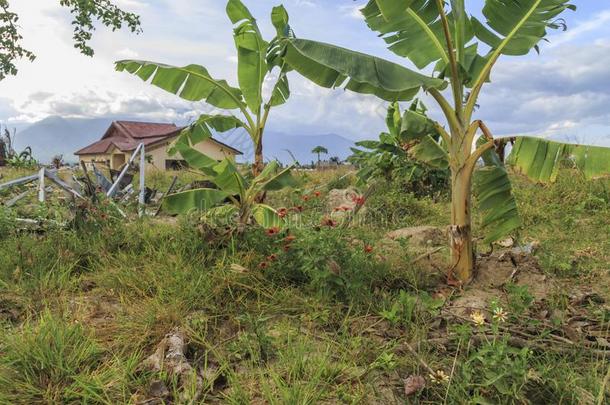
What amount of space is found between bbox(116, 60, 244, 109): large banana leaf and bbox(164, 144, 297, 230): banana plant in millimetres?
1007

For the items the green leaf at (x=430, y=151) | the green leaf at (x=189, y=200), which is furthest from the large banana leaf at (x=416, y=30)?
the green leaf at (x=189, y=200)

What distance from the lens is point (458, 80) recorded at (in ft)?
11.9

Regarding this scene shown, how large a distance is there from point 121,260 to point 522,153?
140 inches

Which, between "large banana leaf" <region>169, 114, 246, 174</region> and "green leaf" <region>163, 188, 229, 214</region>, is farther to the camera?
"large banana leaf" <region>169, 114, 246, 174</region>

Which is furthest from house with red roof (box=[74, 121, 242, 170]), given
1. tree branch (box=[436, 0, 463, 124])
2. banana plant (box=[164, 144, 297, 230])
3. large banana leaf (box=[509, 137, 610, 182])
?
large banana leaf (box=[509, 137, 610, 182])

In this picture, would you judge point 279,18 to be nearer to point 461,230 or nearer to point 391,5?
point 391,5

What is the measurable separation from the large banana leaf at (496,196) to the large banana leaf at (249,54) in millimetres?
2772

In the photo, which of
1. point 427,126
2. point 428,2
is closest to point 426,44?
point 428,2

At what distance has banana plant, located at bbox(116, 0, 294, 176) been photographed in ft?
16.8

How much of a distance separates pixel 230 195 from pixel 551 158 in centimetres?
304

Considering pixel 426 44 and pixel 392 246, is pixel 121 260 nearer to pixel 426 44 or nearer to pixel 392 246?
pixel 392 246

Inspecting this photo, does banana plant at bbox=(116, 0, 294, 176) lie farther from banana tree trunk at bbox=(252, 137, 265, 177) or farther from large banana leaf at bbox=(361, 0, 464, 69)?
large banana leaf at bbox=(361, 0, 464, 69)

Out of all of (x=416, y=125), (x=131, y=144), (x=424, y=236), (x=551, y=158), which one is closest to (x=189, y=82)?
(x=416, y=125)

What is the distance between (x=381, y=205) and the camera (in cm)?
748
